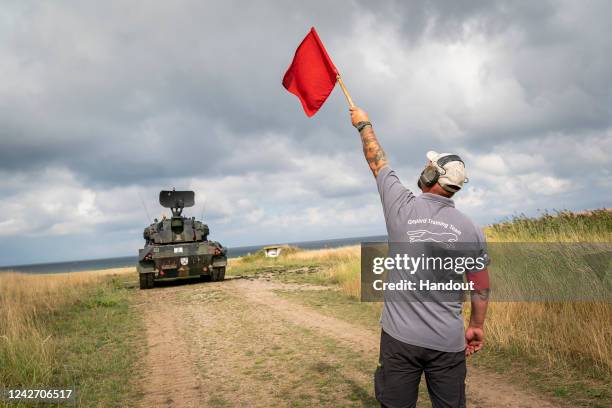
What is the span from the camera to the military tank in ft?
55.1

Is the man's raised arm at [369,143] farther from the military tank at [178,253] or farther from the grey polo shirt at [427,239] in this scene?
the military tank at [178,253]

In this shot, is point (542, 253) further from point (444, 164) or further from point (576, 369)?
point (444, 164)

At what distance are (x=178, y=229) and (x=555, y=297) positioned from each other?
606 inches

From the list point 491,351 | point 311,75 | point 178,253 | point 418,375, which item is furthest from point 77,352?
point 178,253

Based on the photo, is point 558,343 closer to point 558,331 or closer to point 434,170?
point 558,331

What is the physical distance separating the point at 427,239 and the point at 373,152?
71cm

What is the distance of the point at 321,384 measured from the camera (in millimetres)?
5250

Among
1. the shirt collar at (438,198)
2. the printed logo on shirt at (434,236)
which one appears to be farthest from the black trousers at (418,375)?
the shirt collar at (438,198)

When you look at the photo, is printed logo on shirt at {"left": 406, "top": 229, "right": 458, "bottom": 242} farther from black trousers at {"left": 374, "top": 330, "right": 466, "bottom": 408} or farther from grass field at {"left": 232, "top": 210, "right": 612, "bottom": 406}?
grass field at {"left": 232, "top": 210, "right": 612, "bottom": 406}

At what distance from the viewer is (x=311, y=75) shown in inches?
188

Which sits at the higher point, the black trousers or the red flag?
the red flag

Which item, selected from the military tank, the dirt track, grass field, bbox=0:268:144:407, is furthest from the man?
the military tank

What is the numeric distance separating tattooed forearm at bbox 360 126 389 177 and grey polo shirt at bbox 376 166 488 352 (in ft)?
0.87

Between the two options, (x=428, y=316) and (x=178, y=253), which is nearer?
(x=428, y=316)
